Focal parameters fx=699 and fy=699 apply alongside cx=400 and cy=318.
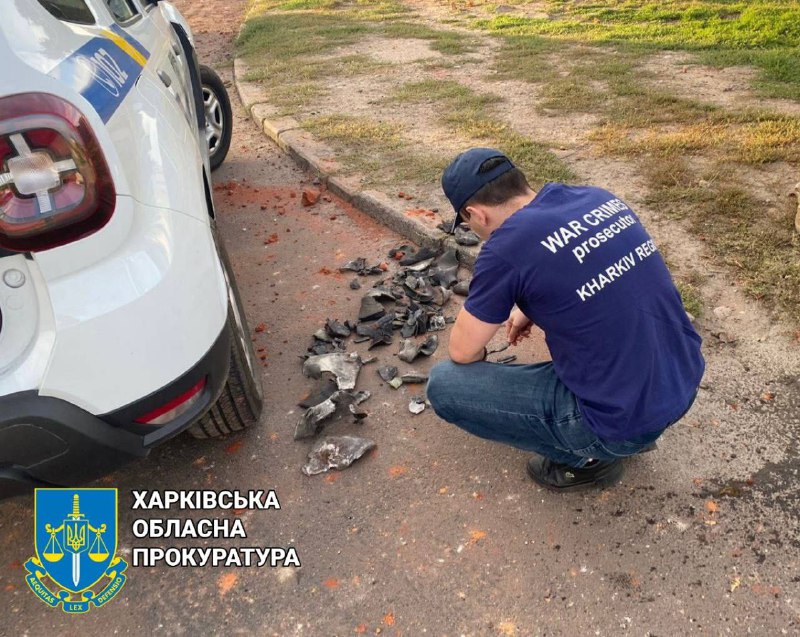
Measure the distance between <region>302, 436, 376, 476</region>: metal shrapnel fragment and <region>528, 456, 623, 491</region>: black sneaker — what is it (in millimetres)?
729

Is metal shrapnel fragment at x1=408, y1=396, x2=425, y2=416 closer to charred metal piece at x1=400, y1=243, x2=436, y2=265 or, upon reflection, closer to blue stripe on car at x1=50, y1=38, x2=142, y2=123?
charred metal piece at x1=400, y1=243, x2=436, y2=265

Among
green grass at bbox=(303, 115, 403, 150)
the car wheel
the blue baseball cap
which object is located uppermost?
the blue baseball cap

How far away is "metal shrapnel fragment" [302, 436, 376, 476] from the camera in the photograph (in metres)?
2.84

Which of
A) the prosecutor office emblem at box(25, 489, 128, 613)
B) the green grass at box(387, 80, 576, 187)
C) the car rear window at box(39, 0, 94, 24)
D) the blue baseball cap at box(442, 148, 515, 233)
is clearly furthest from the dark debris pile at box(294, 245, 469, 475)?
the car rear window at box(39, 0, 94, 24)

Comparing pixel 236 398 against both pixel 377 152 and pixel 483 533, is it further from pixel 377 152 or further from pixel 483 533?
pixel 377 152

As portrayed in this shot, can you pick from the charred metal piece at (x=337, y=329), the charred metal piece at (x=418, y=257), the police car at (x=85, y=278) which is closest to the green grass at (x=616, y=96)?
the charred metal piece at (x=418, y=257)

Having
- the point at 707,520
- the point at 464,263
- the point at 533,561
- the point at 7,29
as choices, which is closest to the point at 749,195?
the point at 464,263

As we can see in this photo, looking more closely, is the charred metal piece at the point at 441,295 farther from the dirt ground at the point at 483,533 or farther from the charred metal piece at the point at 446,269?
the dirt ground at the point at 483,533

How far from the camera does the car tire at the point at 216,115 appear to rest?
579cm

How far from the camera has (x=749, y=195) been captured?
4.44m

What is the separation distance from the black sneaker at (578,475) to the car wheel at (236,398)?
3.94ft

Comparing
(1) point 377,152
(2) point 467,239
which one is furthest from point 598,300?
(1) point 377,152

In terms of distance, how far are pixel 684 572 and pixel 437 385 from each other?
1039 mm

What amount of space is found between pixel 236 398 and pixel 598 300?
4.88ft
